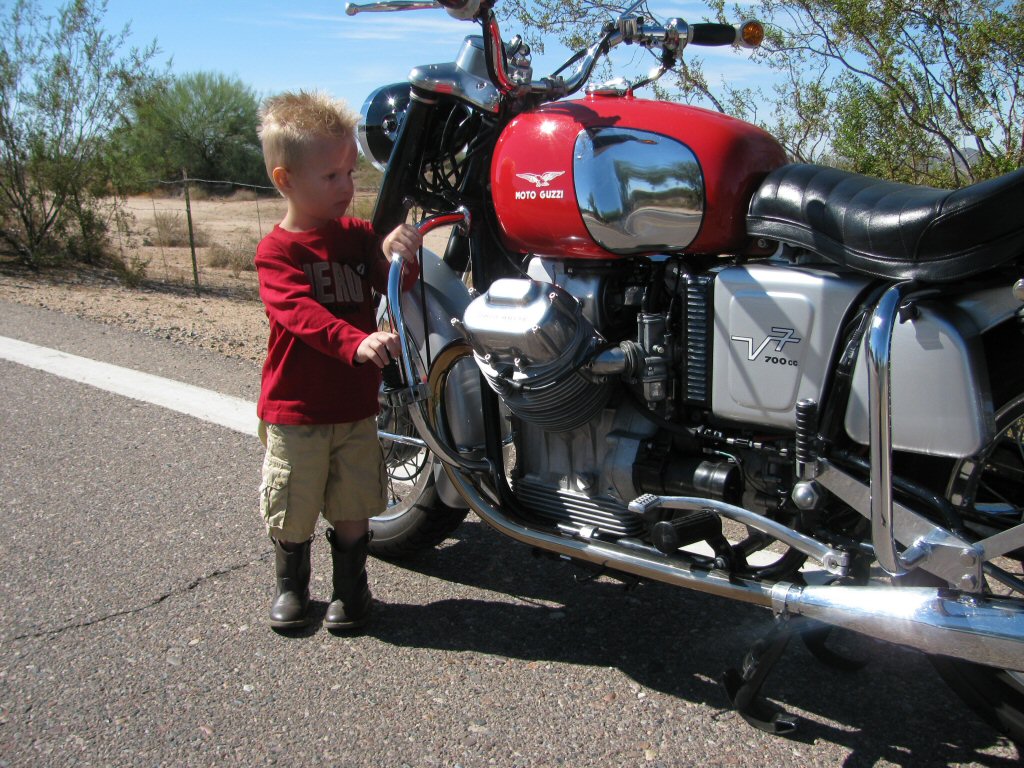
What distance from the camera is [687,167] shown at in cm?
244

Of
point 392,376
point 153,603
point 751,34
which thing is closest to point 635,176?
point 751,34

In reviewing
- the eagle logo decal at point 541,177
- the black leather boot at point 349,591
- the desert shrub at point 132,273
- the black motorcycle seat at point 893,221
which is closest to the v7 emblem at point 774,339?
the black motorcycle seat at point 893,221

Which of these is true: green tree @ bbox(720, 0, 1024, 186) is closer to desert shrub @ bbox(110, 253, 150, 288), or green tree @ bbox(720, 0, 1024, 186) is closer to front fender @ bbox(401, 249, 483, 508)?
front fender @ bbox(401, 249, 483, 508)

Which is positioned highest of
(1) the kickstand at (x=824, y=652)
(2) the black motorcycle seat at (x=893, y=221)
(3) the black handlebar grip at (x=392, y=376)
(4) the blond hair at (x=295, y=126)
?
(4) the blond hair at (x=295, y=126)

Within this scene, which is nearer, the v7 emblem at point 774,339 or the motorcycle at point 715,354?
the motorcycle at point 715,354

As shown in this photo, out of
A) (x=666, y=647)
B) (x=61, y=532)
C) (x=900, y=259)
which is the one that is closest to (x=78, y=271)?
(x=61, y=532)

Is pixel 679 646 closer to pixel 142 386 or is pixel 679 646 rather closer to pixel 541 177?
pixel 541 177

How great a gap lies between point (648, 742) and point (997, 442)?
1079 mm

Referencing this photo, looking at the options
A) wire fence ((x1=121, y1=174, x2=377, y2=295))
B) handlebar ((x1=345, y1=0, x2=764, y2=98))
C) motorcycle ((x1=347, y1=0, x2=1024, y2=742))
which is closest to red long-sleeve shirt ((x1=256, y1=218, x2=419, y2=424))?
motorcycle ((x1=347, y1=0, x2=1024, y2=742))

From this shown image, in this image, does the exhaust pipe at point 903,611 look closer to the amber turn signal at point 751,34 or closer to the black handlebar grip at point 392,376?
the black handlebar grip at point 392,376

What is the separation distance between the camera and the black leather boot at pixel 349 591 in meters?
3.01

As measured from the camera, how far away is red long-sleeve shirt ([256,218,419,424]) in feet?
9.27

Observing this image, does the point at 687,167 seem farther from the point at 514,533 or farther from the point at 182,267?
the point at 182,267

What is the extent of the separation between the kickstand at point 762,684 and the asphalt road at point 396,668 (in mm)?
66
